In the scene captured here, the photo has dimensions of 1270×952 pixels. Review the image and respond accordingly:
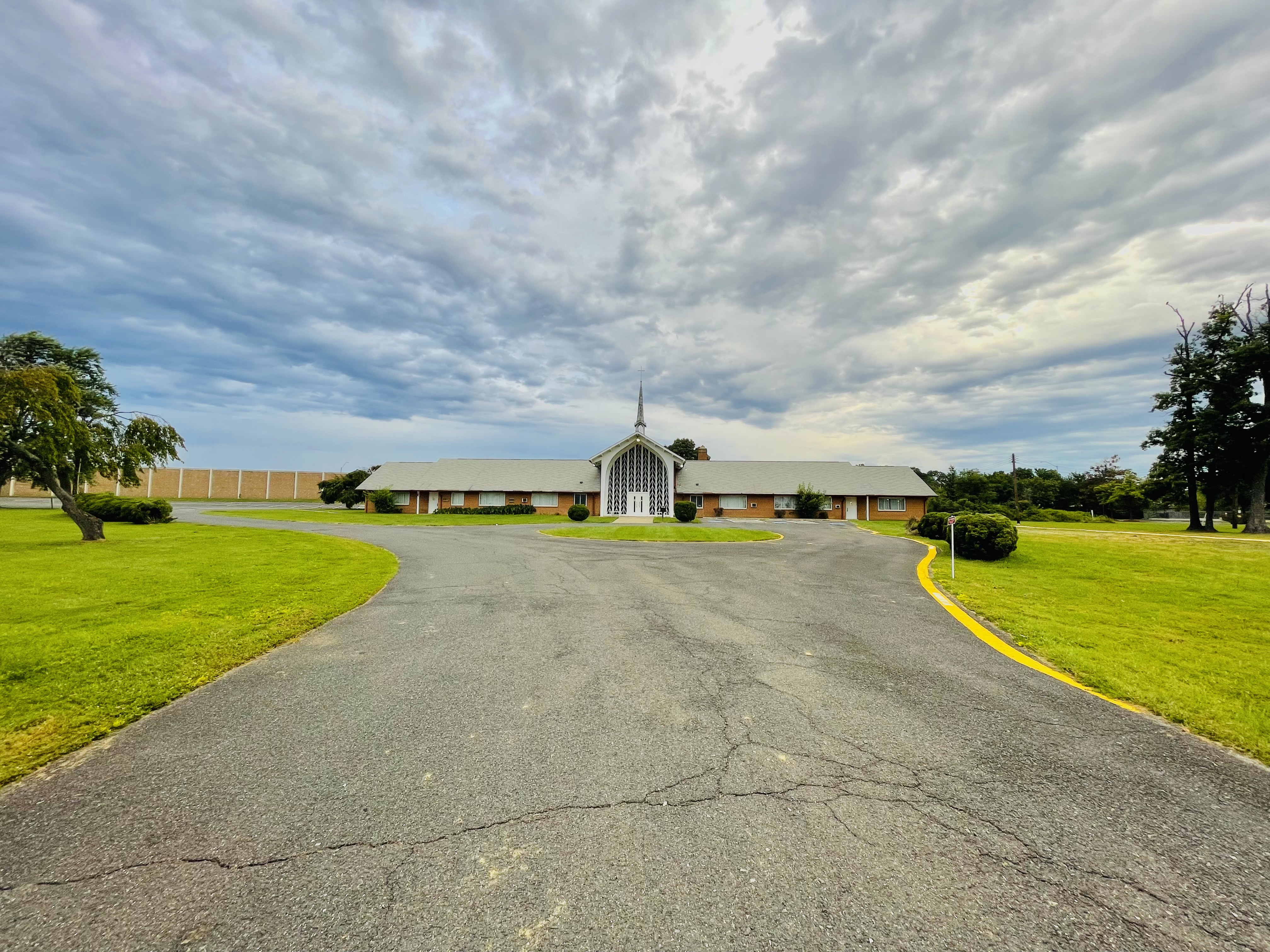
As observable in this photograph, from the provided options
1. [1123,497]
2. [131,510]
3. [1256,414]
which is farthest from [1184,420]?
[131,510]

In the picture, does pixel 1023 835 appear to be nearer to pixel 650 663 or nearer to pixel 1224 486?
pixel 650 663

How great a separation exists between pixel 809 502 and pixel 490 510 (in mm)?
28128

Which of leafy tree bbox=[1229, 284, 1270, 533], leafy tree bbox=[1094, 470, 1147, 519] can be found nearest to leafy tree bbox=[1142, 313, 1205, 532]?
leafy tree bbox=[1229, 284, 1270, 533]

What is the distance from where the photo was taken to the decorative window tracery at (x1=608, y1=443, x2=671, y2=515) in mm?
42969

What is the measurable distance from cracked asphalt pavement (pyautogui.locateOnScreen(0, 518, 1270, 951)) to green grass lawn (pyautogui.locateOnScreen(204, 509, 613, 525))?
28.9 m

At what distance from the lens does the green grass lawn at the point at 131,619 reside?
433cm

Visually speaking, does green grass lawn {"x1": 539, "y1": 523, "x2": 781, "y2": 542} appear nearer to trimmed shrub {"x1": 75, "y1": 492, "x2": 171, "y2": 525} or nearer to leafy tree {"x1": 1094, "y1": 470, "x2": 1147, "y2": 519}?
trimmed shrub {"x1": 75, "y1": 492, "x2": 171, "y2": 525}

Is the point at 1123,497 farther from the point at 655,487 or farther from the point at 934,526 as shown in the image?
the point at 655,487

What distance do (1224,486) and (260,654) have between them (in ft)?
185

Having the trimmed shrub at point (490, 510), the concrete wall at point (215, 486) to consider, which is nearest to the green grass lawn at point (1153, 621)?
the trimmed shrub at point (490, 510)

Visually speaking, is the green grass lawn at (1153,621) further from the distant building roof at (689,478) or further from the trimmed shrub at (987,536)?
the distant building roof at (689,478)

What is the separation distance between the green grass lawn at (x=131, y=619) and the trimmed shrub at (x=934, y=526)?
73.0 ft

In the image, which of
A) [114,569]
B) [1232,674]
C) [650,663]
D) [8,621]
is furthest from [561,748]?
[114,569]

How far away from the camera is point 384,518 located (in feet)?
127
